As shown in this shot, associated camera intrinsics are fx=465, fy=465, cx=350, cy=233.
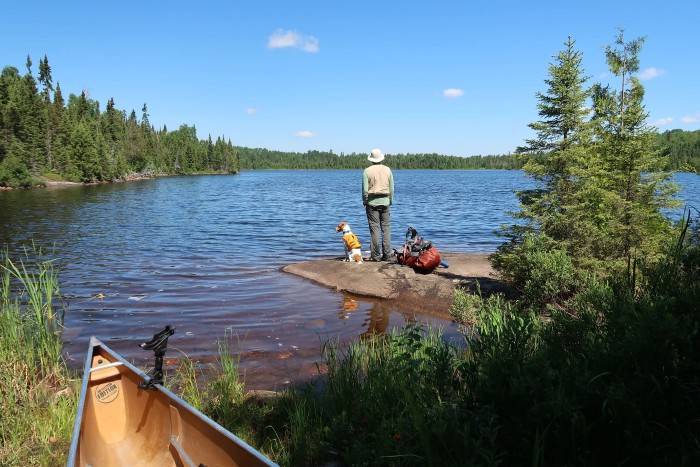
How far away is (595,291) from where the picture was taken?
15.6 ft

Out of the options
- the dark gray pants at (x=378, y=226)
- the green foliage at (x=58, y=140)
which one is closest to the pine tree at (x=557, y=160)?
the dark gray pants at (x=378, y=226)

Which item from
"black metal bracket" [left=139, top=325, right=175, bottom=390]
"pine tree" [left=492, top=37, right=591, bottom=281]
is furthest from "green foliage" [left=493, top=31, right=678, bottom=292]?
"black metal bracket" [left=139, top=325, right=175, bottom=390]

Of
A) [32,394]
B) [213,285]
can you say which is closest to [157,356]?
[32,394]

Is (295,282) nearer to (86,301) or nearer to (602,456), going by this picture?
(86,301)

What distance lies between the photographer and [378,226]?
1218cm

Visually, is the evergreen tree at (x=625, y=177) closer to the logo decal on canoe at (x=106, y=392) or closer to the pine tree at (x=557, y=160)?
the pine tree at (x=557, y=160)

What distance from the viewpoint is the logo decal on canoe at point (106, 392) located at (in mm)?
4668

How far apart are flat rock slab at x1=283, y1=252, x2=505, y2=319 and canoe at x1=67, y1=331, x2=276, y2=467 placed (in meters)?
5.59

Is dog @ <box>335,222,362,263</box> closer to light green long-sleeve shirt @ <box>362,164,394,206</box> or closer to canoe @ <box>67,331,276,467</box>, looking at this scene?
light green long-sleeve shirt @ <box>362,164,394,206</box>

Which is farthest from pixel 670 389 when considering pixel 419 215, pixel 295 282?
pixel 419 215

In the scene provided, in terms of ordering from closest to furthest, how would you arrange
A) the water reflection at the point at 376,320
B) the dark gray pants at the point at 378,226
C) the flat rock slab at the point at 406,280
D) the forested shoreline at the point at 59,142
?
the water reflection at the point at 376,320 < the flat rock slab at the point at 406,280 < the dark gray pants at the point at 378,226 < the forested shoreline at the point at 59,142

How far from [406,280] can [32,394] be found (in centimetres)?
710

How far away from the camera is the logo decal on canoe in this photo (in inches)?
184

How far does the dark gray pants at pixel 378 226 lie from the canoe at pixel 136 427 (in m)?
7.63
